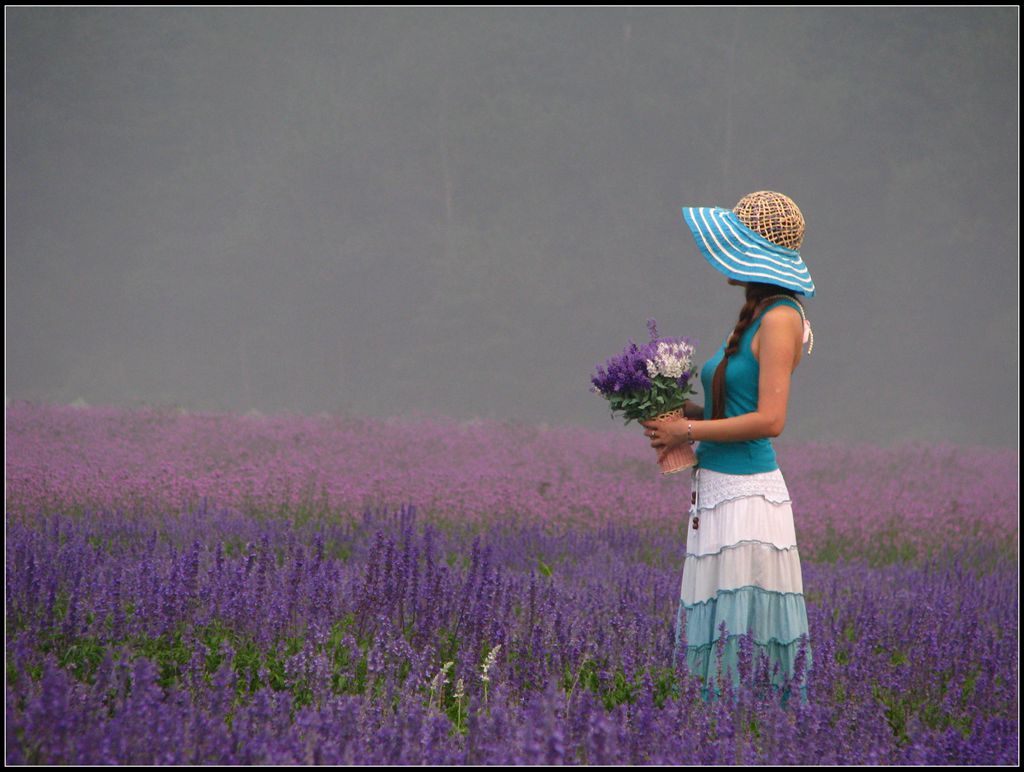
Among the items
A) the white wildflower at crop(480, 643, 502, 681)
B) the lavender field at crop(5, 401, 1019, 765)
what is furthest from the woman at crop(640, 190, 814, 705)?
the white wildflower at crop(480, 643, 502, 681)

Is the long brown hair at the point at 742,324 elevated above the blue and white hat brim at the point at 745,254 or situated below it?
below

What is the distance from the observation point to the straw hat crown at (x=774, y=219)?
3332mm

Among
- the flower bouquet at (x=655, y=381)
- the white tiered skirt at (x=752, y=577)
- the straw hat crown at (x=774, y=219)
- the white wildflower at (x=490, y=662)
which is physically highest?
the straw hat crown at (x=774, y=219)

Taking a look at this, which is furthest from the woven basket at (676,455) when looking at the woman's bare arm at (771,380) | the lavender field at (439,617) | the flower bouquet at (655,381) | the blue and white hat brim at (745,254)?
the lavender field at (439,617)

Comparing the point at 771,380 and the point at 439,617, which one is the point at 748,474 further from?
the point at 439,617

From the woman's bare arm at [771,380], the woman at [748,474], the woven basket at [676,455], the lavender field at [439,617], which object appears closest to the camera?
the lavender field at [439,617]

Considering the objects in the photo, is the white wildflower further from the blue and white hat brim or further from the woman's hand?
the blue and white hat brim

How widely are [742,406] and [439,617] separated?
1413 mm

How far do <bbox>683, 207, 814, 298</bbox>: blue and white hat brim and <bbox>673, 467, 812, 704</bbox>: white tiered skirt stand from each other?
2.09 feet

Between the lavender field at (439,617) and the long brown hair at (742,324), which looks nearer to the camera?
the lavender field at (439,617)

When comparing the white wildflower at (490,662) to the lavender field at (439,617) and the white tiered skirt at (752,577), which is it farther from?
the white tiered skirt at (752,577)

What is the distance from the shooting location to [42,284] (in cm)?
1872

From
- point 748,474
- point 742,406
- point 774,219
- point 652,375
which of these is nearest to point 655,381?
point 652,375

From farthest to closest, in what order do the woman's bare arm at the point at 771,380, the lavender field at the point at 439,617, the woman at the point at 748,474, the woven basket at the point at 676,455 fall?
the woven basket at the point at 676,455 < the woman at the point at 748,474 < the woman's bare arm at the point at 771,380 < the lavender field at the point at 439,617
